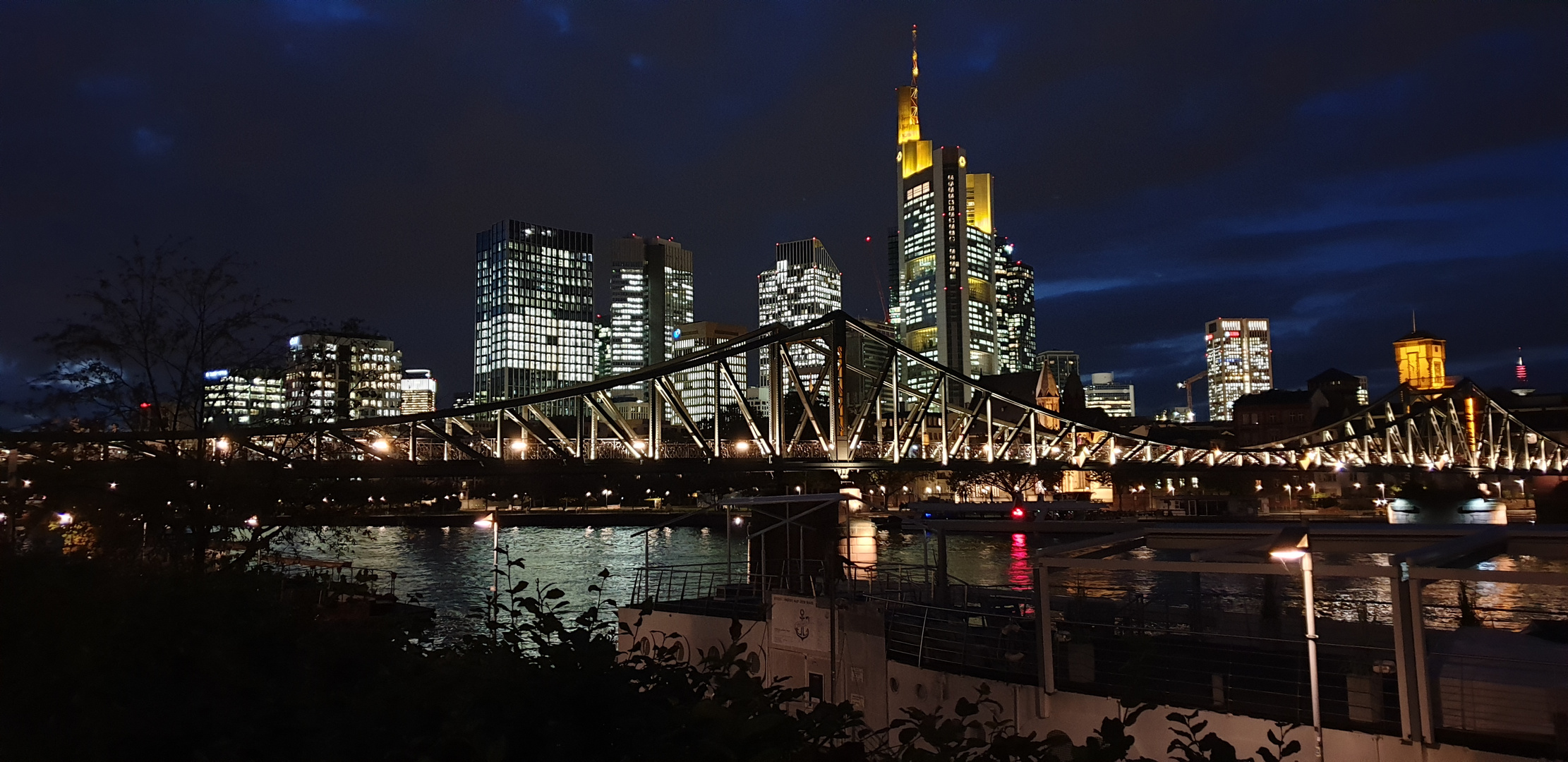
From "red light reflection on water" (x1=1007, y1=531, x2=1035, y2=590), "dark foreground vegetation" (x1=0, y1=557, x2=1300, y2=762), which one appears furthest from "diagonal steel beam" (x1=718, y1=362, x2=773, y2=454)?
"dark foreground vegetation" (x1=0, y1=557, x2=1300, y2=762)

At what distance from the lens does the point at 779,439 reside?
81000 millimetres

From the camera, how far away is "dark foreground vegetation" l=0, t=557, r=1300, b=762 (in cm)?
513

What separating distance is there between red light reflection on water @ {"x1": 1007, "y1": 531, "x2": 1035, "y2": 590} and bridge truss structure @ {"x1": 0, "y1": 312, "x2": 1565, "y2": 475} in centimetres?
903

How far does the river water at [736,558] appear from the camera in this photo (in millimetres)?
27998

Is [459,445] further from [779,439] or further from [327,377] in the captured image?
[327,377]

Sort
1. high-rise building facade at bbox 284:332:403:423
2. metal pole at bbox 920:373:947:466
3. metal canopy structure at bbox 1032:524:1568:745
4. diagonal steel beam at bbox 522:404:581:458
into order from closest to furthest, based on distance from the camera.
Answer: metal canopy structure at bbox 1032:524:1568:745 → high-rise building facade at bbox 284:332:403:423 → diagonal steel beam at bbox 522:404:581:458 → metal pole at bbox 920:373:947:466

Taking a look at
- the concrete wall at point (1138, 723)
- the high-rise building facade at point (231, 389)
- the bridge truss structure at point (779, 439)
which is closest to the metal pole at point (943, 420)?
the bridge truss structure at point (779, 439)

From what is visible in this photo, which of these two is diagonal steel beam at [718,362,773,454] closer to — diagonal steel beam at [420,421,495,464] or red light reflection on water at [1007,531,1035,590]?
diagonal steel beam at [420,421,495,464]

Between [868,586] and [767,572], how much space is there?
249 centimetres

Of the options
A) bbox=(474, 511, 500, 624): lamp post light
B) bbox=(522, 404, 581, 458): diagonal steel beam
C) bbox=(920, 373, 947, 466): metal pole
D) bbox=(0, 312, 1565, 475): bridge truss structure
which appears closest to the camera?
bbox=(474, 511, 500, 624): lamp post light

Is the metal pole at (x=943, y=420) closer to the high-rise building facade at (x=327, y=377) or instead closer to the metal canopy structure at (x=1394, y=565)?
the high-rise building facade at (x=327, y=377)

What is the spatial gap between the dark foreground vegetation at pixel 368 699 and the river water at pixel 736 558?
190 cm

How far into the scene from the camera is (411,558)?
70.2 m

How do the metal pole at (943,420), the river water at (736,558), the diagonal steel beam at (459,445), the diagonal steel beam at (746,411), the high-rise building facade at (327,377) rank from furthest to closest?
the metal pole at (943,420) < the diagonal steel beam at (746,411) < the diagonal steel beam at (459,445) < the river water at (736,558) < the high-rise building facade at (327,377)
